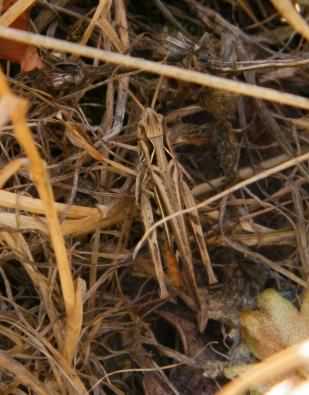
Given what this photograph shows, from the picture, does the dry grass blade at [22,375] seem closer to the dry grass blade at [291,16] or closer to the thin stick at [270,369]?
the thin stick at [270,369]

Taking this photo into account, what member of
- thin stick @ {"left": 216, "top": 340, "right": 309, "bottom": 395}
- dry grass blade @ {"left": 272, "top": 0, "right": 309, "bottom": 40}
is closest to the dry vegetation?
dry grass blade @ {"left": 272, "top": 0, "right": 309, "bottom": 40}

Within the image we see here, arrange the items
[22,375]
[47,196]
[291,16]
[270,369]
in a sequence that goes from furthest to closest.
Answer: [22,375], [291,16], [47,196], [270,369]

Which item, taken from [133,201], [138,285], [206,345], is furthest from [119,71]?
[206,345]

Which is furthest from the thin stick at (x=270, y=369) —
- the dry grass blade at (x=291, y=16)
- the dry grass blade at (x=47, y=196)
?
the dry grass blade at (x=291, y=16)

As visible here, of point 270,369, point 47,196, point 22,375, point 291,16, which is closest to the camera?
point 270,369

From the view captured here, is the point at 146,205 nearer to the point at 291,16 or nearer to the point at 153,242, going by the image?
the point at 153,242

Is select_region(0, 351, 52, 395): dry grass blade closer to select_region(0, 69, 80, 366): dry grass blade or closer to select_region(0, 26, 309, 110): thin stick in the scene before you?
select_region(0, 69, 80, 366): dry grass blade

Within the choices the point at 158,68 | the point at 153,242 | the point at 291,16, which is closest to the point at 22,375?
the point at 153,242

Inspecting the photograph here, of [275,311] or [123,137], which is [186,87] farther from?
[275,311]
